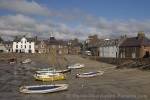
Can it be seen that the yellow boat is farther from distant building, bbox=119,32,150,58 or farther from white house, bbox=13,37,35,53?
white house, bbox=13,37,35,53

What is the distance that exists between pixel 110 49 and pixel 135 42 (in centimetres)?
2289

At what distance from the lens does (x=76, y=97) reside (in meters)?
41.8

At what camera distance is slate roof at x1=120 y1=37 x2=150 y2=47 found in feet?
335

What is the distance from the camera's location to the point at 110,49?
425 ft

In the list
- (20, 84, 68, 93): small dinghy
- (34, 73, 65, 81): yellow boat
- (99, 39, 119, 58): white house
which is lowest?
(20, 84, 68, 93): small dinghy

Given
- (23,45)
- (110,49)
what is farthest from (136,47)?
(23,45)

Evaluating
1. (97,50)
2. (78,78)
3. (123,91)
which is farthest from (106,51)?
(123,91)

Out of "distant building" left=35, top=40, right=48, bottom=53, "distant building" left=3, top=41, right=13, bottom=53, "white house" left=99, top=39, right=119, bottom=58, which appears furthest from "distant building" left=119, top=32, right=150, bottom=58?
"distant building" left=3, top=41, right=13, bottom=53

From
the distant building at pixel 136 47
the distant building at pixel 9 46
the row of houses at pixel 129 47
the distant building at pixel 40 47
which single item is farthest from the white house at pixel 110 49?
the distant building at pixel 9 46

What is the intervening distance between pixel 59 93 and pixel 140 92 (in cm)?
1144

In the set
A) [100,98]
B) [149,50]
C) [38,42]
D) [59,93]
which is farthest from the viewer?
[38,42]

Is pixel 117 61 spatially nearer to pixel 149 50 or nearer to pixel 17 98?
pixel 149 50

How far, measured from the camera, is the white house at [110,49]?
400 ft

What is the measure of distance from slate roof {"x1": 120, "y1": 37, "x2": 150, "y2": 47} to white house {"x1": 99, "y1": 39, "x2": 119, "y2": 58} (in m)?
4.19
